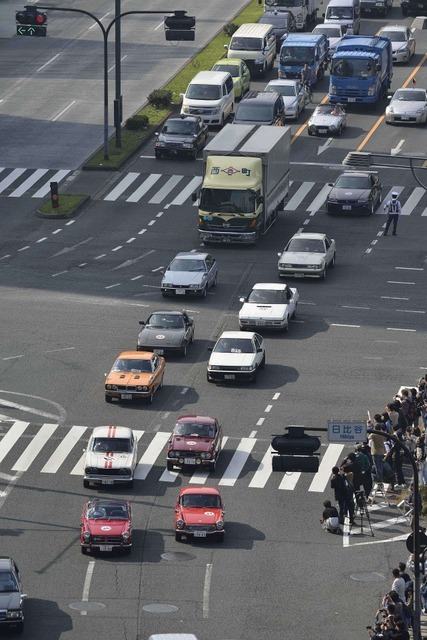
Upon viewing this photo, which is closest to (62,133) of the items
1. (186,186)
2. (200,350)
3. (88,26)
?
(186,186)

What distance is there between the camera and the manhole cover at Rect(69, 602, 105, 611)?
4416 centimetres

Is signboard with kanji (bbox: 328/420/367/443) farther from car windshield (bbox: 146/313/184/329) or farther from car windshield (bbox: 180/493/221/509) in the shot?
car windshield (bbox: 146/313/184/329)

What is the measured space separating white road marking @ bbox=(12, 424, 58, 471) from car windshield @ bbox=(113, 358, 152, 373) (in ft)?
11.8

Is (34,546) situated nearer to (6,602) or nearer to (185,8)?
(6,602)

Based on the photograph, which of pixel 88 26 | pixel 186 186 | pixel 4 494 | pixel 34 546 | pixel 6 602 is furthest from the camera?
pixel 88 26

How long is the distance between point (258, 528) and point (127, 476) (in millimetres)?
4876

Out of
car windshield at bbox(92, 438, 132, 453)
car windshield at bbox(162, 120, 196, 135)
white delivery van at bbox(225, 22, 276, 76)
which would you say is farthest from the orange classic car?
white delivery van at bbox(225, 22, 276, 76)

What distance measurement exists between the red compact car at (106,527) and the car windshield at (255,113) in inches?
1809

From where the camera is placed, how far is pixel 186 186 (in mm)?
88375

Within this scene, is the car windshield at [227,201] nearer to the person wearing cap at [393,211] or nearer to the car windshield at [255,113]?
the person wearing cap at [393,211]

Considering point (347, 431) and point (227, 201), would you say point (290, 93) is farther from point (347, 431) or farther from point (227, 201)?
point (347, 431)

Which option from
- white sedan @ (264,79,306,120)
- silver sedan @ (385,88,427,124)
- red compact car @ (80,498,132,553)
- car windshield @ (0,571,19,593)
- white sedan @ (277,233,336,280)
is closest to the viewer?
car windshield @ (0,571,19,593)

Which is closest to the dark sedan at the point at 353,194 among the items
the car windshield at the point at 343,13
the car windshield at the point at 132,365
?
the car windshield at the point at 132,365

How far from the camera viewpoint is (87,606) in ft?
145
